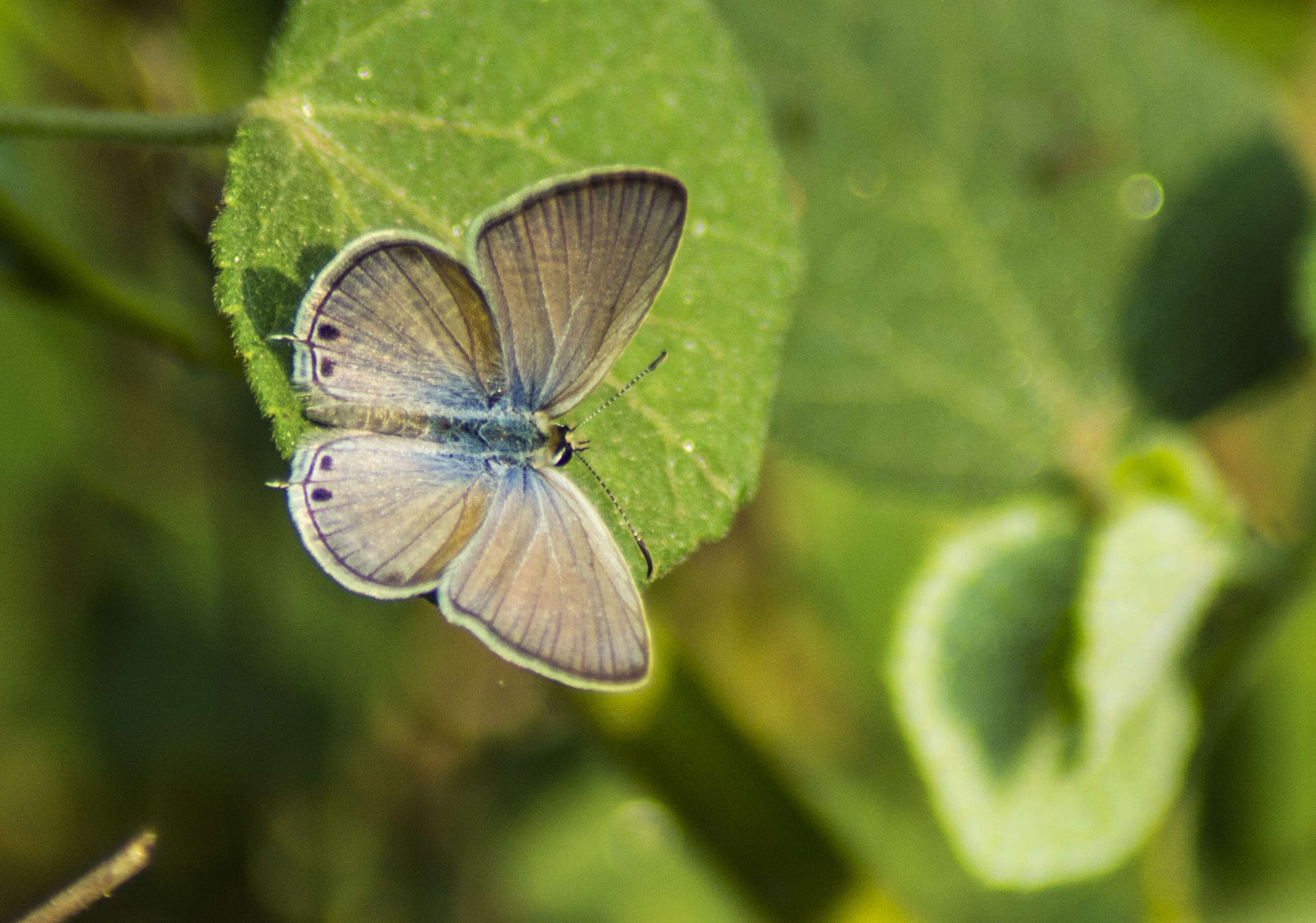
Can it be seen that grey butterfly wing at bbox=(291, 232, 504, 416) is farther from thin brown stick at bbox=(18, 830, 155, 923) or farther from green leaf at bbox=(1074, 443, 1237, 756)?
green leaf at bbox=(1074, 443, 1237, 756)

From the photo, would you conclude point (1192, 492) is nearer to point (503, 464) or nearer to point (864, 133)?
point (864, 133)

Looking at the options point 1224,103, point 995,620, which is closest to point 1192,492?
point 995,620

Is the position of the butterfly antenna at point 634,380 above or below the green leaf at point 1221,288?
above

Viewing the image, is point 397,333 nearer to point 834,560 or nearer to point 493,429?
point 493,429

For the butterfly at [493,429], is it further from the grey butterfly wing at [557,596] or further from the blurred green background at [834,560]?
the blurred green background at [834,560]

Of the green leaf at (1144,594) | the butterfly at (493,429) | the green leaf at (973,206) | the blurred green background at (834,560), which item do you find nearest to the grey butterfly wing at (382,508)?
the butterfly at (493,429)

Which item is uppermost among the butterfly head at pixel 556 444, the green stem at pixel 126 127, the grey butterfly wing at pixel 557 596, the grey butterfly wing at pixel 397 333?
the green stem at pixel 126 127

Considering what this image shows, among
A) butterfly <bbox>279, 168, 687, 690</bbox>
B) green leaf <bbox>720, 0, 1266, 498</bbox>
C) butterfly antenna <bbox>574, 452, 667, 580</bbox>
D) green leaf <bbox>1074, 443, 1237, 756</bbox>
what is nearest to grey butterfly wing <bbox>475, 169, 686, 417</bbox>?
butterfly <bbox>279, 168, 687, 690</bbox>
